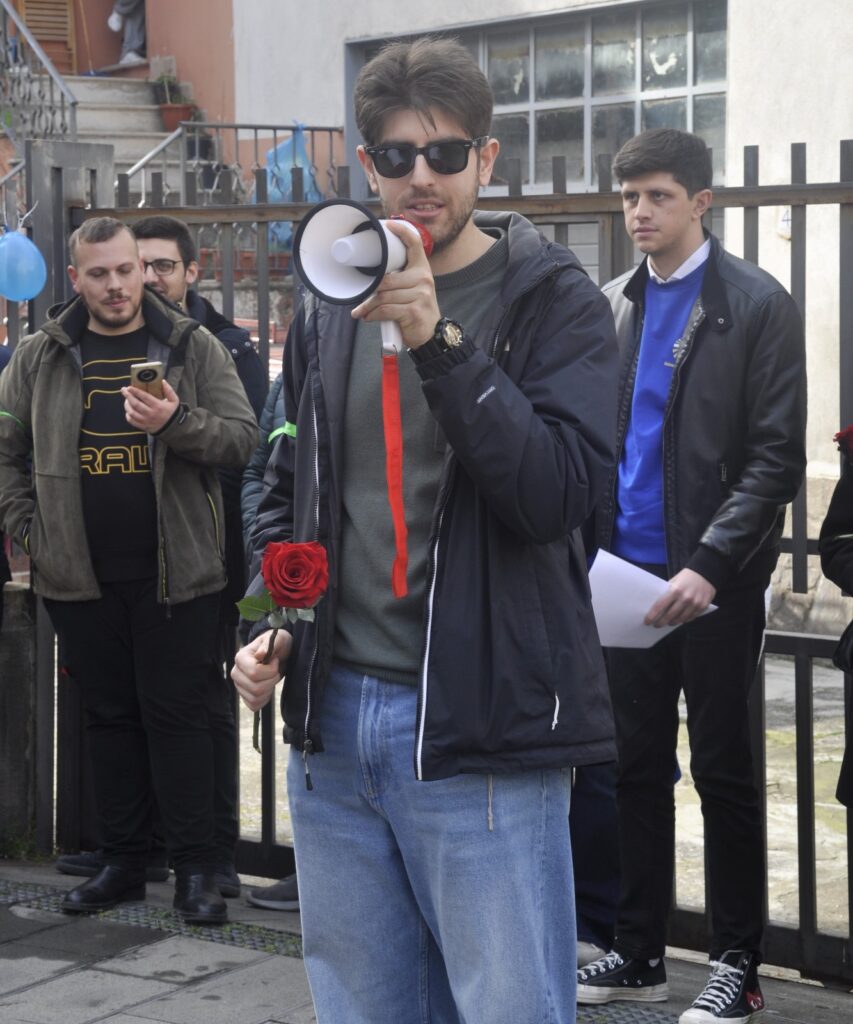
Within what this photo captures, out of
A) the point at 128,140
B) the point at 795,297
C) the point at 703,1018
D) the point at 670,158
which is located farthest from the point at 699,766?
the point at 128,140

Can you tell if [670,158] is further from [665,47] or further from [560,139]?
[560,139]

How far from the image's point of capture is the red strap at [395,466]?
2.45 meters

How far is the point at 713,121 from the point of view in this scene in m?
12.5

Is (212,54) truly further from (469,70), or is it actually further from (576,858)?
(469,70)

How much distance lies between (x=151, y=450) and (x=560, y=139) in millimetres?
9819

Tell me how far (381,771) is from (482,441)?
1.83 feet

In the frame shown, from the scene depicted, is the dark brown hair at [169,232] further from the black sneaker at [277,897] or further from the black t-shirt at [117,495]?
the black sneaker at [277,897]

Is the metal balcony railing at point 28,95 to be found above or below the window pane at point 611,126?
above

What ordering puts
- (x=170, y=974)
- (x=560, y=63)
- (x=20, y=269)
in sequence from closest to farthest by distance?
1. (x=170, y=974)
2. (x=20, y=269)
3. (x=560, y=63)

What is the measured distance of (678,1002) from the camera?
4176 mm

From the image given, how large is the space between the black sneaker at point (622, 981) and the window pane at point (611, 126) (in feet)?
32.2

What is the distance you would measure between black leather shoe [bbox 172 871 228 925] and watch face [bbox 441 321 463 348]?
2925 millimetres

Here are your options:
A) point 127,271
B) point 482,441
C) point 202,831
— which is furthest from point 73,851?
point 482,441

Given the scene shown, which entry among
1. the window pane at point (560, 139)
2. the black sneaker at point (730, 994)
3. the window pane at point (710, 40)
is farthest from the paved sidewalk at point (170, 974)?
the window pane at point (560, 139)
